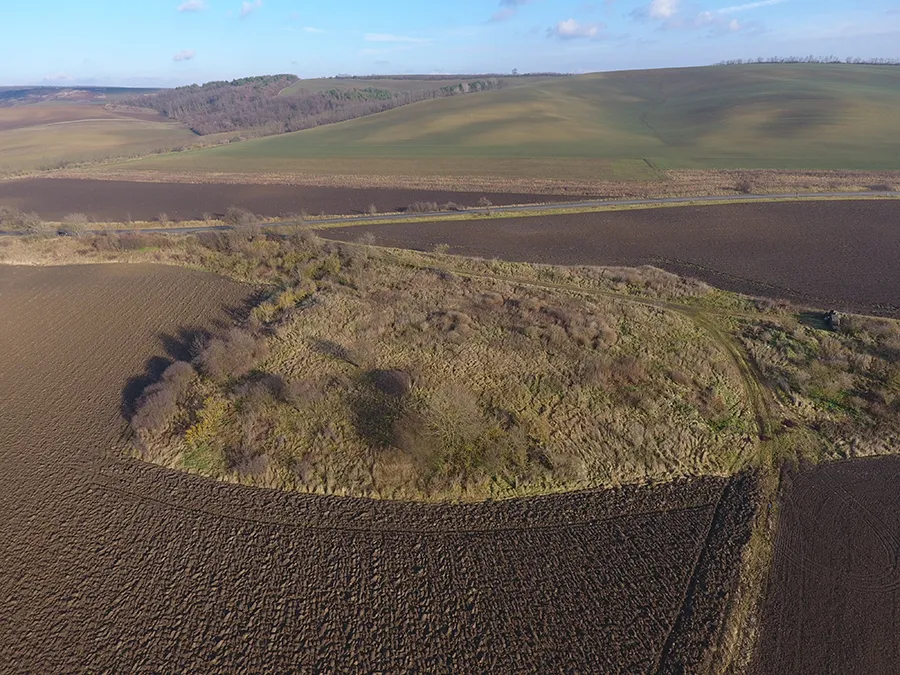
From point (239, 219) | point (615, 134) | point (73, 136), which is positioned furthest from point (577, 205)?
point (73, 136)

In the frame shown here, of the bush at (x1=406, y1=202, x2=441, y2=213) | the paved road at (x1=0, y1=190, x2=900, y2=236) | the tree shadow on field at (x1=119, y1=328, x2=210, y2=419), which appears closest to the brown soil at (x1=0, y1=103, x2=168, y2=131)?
the paved road at (x1=0, y1=190, x2=900, y2=236)

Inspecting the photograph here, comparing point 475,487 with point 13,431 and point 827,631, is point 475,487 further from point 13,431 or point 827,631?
point 13,431

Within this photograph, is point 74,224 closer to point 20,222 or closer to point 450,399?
point 20,222

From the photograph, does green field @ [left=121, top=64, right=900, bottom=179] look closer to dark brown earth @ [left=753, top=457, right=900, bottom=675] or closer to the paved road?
the paved road

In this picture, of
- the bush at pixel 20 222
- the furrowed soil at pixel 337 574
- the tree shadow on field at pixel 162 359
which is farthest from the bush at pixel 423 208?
the furrowed soil at pixel 337 574

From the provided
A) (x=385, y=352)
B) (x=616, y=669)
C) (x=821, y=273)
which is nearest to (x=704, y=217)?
(x=821, y=273)

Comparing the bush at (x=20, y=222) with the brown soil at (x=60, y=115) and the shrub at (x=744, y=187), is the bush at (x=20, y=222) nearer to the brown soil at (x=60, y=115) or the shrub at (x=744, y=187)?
the shrub at (x=744, y=187)

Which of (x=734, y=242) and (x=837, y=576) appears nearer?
(x=837, y=576)
